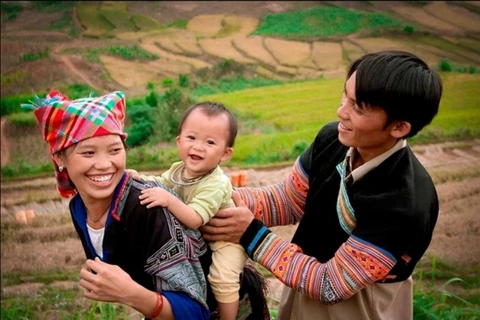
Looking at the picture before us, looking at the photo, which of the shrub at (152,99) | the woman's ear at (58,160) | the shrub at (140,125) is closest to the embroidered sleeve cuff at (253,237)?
the woman's ear at (58,160)

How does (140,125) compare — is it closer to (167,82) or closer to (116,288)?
(167,82)

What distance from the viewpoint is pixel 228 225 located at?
1.64 m

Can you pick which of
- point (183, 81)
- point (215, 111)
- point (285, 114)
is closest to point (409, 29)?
point (285, 114)

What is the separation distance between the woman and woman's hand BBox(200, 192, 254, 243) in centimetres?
11

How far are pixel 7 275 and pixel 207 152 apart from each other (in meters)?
3.63

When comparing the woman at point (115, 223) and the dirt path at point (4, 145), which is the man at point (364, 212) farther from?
the dirt path at point (4, 145)

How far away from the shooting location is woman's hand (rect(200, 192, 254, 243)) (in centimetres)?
163

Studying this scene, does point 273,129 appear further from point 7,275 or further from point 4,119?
point 4,119

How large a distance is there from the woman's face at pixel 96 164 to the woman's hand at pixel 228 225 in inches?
13.4

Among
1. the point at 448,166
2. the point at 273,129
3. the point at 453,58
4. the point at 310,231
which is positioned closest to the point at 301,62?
the point at 273,129

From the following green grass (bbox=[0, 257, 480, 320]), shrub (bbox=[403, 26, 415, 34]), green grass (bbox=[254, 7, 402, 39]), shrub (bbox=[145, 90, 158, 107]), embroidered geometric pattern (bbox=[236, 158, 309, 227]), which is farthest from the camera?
shrub (bbox=[145, 90, 158, 107])

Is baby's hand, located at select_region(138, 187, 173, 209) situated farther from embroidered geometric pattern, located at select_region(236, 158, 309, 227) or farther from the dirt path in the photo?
the dirt path

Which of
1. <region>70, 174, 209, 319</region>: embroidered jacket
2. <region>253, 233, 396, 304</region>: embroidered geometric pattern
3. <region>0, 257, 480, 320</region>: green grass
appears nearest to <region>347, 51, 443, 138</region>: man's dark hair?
<region>253, 233, 396, 304</region>: embroidered geometric pattern

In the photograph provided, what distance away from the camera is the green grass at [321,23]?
5.65m
